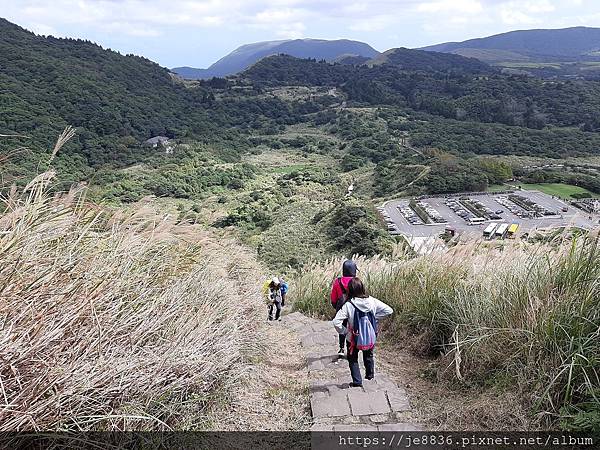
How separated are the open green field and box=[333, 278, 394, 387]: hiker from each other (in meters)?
44.6

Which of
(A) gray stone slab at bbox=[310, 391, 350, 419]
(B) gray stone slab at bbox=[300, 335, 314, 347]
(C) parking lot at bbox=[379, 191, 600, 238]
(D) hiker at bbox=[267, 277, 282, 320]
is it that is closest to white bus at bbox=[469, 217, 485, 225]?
(C) parking lot at bbox=[379, 191, 600, 238]

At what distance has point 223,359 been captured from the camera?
2.66 meters

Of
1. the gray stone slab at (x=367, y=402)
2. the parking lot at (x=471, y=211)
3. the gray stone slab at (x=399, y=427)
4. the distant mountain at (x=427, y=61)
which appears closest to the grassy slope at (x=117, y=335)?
the gray stone slab at (x=367, y=402)

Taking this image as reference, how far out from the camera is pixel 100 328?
1992 millimetres

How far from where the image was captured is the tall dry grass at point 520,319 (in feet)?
7.55

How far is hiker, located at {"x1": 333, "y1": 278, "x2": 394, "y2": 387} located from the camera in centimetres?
311

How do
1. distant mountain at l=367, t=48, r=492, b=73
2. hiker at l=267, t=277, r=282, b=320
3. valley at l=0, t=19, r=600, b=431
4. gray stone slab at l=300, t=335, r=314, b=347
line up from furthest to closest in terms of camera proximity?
distant mountain at l=367, t=48, r=492, b=73 < hiker at l=267, t=277, r=282, b=320 < gray stone slab at l=300, t=335, r=314, b=347 < valley at l=0, t=19, r=600, b=431

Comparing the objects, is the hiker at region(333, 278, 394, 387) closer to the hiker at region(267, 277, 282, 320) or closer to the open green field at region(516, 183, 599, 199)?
the hiker at region(267, 277, 282, 320)

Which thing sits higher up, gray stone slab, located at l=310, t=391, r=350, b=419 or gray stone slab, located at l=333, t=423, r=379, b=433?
gray stone slab, located at l=333, t=423, r=379, b=433

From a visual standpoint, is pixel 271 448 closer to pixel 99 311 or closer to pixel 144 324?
pixel 144 324

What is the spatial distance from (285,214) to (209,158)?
23.9 meters

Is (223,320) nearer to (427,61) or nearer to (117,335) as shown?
(117,335)

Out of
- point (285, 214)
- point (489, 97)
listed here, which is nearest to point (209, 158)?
point (285, 214)

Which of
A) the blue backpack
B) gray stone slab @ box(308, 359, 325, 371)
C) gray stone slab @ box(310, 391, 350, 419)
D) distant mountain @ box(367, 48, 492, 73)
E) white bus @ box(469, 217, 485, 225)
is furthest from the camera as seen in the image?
distant mountain @ box(367, 48, 492, 73)
